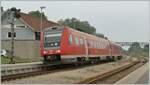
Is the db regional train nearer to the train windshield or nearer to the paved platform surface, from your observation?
the train windshield

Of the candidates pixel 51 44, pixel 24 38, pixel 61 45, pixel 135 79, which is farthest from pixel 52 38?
pixel 24 38

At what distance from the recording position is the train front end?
2661 cm

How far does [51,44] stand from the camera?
88.8 ft

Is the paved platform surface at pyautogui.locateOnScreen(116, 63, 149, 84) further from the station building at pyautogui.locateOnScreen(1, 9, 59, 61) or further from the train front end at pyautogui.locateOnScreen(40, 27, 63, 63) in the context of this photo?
the station building at pyautogui.locateOnScreen(1, 9, 59, 61)

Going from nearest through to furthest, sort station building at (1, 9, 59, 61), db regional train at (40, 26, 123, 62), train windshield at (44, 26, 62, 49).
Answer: db regional train at (40, 26, 123, 62), train windshield at (44, 26, 62, 49), station building at (1, 9, 59, 61)

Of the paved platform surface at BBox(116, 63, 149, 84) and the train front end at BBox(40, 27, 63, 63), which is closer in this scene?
the paved platform surface at BBox(116, 63, 149, 84)

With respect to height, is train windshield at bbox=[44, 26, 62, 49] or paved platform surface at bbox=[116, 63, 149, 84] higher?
train windshield at bbox=[44, 26, 62, 49]

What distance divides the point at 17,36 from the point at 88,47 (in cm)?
3080

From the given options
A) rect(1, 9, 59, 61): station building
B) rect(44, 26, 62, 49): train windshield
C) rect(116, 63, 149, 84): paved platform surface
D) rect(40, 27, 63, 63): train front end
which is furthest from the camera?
rect(1, 9, 59, 61): station building

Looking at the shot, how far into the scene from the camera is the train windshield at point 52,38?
87.8ft

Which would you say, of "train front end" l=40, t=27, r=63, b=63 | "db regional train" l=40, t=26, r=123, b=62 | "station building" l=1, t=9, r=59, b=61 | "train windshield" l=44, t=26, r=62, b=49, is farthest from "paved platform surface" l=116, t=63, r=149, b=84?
"station building" l=1, t=9, r=59, b=61

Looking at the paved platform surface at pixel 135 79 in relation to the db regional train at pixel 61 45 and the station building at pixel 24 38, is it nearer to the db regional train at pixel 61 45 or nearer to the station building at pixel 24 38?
the db regional train at pixel 61 45

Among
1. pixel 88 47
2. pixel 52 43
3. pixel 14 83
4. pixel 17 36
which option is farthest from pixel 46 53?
pixel 17 36

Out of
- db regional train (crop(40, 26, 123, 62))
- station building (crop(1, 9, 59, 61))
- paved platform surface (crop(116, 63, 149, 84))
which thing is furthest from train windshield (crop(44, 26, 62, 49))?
station building (crop(1, 9, 59, 61))
